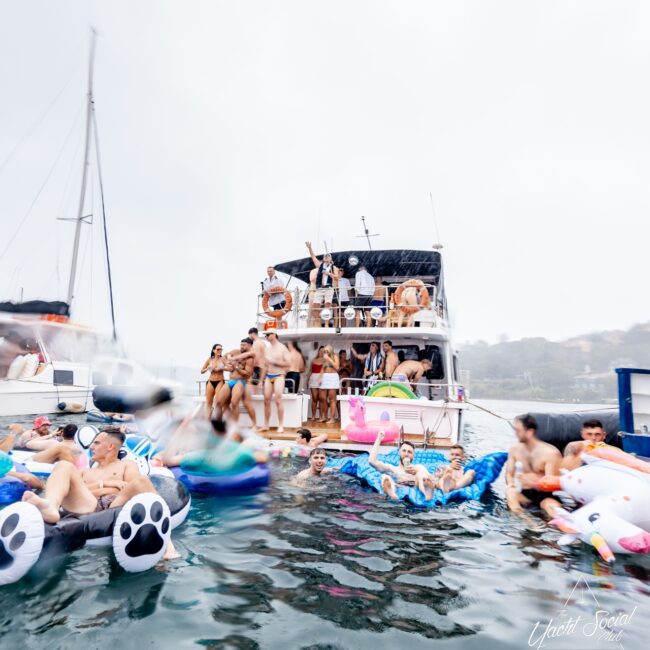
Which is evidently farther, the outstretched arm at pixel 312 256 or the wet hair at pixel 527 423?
the outstretched arm at pixel 312 256

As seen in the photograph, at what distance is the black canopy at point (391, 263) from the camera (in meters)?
13.5

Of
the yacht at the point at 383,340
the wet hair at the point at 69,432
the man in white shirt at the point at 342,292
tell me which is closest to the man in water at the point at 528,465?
the yacht at the point at 383,340

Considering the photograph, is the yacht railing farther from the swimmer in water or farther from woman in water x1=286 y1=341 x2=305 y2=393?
the swimmer in water

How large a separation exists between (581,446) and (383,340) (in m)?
6.35

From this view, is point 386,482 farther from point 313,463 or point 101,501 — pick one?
point 101,501

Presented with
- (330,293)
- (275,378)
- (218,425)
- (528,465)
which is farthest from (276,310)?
(528,465)

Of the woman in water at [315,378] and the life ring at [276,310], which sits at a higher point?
the life ring at [276,310]

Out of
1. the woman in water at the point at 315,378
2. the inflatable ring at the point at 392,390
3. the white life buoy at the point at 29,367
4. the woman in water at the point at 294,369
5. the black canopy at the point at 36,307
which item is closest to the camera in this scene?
the inflatable ring at the point at 392,390

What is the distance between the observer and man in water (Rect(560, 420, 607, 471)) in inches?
257

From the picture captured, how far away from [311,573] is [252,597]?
0.68 metres

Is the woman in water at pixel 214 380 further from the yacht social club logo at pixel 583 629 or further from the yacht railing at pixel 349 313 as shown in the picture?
the yacht social club logo at pixel 583 629

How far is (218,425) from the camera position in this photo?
9.95 m

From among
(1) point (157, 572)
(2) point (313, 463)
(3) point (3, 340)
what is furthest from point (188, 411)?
(3) point (3, 340)

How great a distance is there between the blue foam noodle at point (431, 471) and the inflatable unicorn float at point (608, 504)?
1.30m
